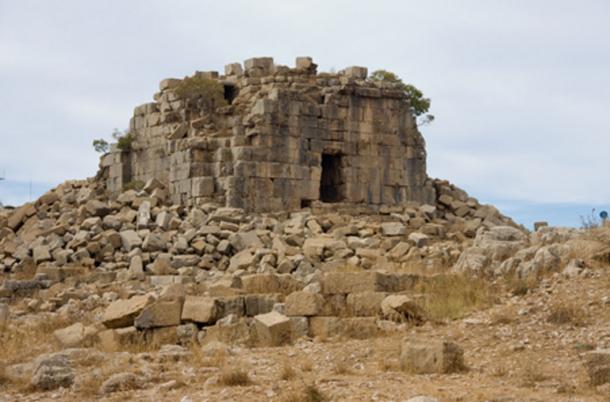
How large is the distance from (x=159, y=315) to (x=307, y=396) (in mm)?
4742

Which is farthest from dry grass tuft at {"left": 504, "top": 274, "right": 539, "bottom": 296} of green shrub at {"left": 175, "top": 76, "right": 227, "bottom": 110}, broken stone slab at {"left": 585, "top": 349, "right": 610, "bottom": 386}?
green shrub at {"left": 175, "top": 76, "right": 227, "bottom": 110}

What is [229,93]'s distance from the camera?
2506 cm

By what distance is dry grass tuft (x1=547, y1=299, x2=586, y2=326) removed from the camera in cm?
1189

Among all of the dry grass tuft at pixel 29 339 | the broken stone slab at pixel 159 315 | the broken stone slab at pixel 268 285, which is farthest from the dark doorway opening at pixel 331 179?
the broken stone slab at pixel 159 315

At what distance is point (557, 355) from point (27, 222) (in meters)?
17.2

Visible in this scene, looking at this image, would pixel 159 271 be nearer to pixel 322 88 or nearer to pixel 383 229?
pixel 383 229

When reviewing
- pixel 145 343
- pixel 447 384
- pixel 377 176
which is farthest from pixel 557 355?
pixel 377 176

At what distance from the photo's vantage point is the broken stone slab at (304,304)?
13.5 metres

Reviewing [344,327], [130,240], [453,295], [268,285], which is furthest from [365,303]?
[130,240]

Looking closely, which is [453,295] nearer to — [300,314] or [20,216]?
[300,314]

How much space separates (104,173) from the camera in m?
26.6

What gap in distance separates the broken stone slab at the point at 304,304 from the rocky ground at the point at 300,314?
1.0 inches

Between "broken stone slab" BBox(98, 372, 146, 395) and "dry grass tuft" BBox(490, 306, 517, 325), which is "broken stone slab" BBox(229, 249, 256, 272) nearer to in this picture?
"dry grass tuft" BBox(490, 306, 517, 325)

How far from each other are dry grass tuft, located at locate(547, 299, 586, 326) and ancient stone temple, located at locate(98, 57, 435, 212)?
1110 cm
